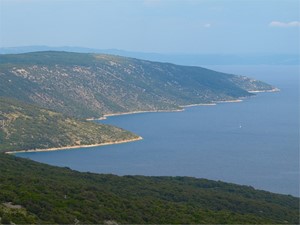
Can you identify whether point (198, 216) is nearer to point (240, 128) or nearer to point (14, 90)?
point (240, 128)

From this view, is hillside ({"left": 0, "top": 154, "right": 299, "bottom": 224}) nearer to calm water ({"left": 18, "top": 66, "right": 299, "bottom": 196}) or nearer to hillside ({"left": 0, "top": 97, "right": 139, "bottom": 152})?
calm water ({"left": 18, "top": 66, "right": 299, "bottom": 196})

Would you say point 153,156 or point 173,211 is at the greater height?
point 173,211

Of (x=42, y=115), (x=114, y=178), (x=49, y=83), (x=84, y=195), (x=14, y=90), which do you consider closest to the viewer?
(x=84, y=195)

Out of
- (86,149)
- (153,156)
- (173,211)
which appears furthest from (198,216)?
(86,149)

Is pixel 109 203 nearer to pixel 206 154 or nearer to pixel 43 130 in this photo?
pixel 206 154

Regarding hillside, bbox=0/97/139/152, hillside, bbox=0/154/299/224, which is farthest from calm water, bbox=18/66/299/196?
hillside, bbox=0/154/299/224

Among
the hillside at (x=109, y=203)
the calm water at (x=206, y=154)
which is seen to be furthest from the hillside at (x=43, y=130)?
the hillside at (x=109, y=203)

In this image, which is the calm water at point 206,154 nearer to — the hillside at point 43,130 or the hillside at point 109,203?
the hillside at point 43,130
